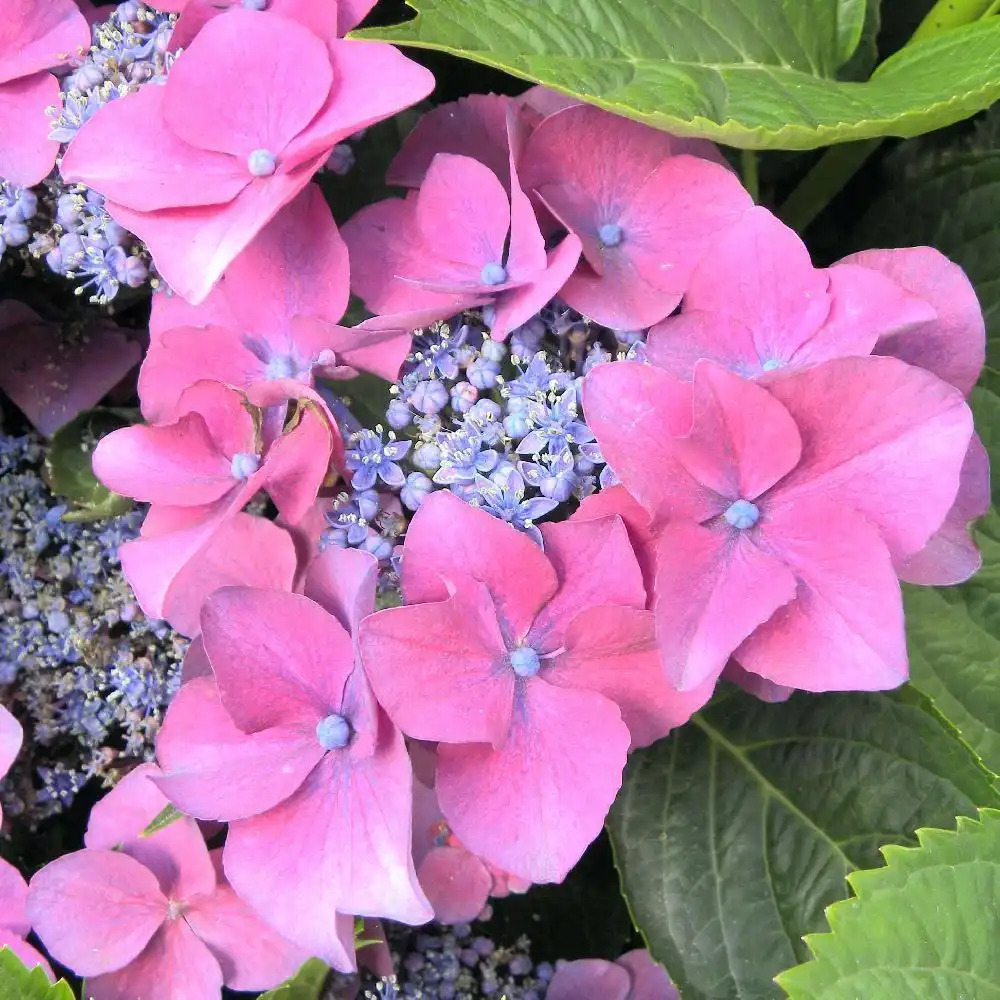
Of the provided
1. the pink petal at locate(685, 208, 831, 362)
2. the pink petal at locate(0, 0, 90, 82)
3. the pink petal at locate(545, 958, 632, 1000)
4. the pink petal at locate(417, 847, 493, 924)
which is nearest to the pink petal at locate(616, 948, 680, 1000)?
Answer: the pink petal at locate(545, 958, 632, 1000)

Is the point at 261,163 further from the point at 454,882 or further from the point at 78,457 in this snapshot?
the point at 454,882

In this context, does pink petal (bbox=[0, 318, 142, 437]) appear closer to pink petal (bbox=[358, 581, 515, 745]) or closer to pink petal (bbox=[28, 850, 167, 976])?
pink petal (bbox=[28, 850, 167, 976])

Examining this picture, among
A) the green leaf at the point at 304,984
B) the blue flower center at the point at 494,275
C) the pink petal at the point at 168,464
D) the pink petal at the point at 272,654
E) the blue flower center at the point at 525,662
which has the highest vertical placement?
the blue flower center at the point at 494,275

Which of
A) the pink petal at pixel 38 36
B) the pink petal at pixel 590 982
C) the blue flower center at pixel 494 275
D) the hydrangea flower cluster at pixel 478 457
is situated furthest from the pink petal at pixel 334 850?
the pink petal at pixel 38 36

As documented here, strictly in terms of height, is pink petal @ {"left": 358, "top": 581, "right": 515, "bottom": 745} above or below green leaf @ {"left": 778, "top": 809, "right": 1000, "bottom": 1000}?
above

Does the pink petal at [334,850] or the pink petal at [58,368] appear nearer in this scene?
the pink petal at [334,850]

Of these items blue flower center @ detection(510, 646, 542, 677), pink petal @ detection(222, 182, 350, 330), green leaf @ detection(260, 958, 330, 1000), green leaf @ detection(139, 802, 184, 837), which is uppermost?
pink petal @ detection(222, 182, 350, 330)

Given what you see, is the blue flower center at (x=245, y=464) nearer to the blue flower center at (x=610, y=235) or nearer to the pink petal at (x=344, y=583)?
the pink petal at (x=344, y=583)
